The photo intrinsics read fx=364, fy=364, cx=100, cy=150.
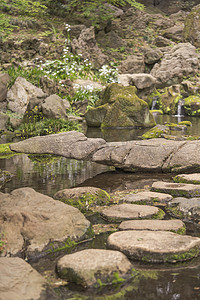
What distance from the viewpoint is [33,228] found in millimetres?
4125

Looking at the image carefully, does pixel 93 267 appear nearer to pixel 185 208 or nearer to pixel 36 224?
pixel 36 224

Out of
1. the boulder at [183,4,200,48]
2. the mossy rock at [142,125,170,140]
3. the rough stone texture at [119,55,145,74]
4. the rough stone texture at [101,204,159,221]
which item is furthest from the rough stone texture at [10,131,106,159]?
the boulder at [183,4,200,48]

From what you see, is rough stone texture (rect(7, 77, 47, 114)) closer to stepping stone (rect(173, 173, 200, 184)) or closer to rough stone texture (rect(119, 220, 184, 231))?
stepping stone (rect(173, 173, 200, 184))

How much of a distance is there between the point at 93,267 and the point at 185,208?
225 cm

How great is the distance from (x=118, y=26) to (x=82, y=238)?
30719 mm

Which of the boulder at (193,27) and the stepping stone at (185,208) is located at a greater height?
the boulder at (193,27)

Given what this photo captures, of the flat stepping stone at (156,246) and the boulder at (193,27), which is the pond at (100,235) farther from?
the boulder at (193,27)

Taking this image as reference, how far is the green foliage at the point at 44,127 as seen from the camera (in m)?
12.6

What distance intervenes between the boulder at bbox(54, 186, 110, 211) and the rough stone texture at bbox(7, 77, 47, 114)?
870 centimetres

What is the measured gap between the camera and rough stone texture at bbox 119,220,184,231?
4438 millimetres

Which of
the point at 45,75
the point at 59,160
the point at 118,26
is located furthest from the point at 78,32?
the point at 59,160

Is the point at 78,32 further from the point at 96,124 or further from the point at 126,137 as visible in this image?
the point at 126,137

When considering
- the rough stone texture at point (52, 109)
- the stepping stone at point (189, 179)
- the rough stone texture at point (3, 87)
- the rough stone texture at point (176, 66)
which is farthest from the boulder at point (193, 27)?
the stepping stone at point (189, 179)

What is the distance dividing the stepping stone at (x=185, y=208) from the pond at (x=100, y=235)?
0.87ft
